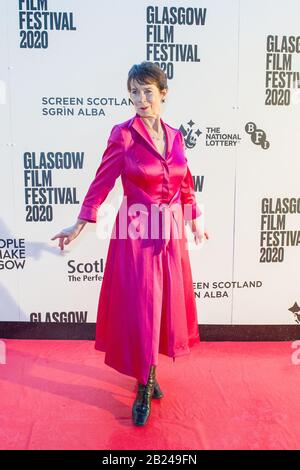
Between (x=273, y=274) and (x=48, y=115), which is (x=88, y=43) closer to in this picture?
(x=48, y=115)

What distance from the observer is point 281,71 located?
320cm

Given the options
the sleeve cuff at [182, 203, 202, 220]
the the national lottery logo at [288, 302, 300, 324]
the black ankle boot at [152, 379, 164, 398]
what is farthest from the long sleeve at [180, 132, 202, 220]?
the the national lottery logo at [288, 302, 300, 324]

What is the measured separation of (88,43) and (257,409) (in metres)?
2.61

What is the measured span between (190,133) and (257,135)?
1.61 ft

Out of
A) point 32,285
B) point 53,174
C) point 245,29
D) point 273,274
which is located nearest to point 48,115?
point 53,174

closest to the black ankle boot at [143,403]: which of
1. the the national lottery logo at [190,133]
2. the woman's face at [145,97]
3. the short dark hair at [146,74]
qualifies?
the woman's face at [145,97]

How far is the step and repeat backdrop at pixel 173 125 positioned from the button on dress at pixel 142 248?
987mm

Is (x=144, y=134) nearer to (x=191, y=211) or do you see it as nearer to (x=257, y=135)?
Answer: (x=191, y=211)

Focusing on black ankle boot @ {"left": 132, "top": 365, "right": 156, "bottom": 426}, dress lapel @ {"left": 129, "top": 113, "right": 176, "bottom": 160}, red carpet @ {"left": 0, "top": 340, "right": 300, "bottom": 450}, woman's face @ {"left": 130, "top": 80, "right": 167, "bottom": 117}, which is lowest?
red carpet @ {"left": 0, "top": 340, "right": 300, "bottom": 450}

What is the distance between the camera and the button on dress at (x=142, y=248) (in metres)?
2.21

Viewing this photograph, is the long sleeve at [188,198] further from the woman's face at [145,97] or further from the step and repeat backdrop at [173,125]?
the step and repeat backdrop at [173,125]

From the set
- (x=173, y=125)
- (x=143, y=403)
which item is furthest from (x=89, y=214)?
(x=173, y=125)

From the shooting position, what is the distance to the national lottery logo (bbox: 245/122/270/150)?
325cm

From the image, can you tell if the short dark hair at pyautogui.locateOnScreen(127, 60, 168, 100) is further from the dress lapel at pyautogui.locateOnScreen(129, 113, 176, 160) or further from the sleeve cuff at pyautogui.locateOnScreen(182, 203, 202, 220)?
the sleeve cuff at pyautogui.locateOnScreen(182, 203, 202, 220)
